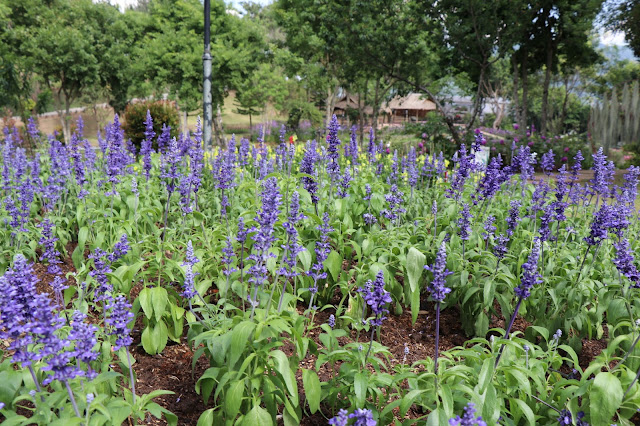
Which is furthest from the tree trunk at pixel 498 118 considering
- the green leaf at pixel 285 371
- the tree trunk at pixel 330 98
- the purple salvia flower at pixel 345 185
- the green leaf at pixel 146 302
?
the green leaf at pixel 285 371

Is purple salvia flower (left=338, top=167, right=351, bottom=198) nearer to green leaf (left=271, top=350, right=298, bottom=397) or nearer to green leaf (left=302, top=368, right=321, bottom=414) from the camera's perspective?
green leaf (left=302, top=368, right=321, bottom=414)

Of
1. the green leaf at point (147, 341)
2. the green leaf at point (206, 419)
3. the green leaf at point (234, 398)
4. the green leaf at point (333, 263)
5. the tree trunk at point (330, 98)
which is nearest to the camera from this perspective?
the green leaf at point (234, 398)

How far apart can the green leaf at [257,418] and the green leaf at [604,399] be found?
1.66 metres

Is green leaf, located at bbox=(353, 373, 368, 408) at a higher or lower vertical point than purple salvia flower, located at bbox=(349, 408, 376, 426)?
lower

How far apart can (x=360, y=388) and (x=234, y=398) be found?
647mm

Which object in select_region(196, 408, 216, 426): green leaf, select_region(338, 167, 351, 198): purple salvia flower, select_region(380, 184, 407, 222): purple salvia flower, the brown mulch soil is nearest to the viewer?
select_region(196, 408, 216, 426): green leaf

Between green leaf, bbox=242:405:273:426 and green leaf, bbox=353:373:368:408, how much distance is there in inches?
18.9

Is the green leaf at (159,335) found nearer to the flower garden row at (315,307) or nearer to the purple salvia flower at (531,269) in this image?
the flower garden row at (315,307)

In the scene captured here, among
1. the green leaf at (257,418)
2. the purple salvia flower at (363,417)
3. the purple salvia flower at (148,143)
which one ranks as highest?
the purple salvia flower at (148,143)

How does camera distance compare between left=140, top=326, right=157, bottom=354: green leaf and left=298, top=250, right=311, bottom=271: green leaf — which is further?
left=298, top=250, right=311, bottom=271: green leaf

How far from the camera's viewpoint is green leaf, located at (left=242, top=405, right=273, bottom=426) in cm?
253

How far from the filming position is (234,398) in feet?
8.13

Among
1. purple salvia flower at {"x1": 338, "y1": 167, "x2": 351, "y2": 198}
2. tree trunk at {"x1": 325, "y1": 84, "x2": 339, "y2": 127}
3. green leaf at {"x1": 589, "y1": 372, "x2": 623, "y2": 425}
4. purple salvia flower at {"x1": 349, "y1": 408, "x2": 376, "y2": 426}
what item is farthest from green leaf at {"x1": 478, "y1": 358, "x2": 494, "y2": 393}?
tree trunk at {"x1": 325, "y1": 84, "x2": 339, "y2": 127}

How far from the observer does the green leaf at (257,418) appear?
2.53 meters
